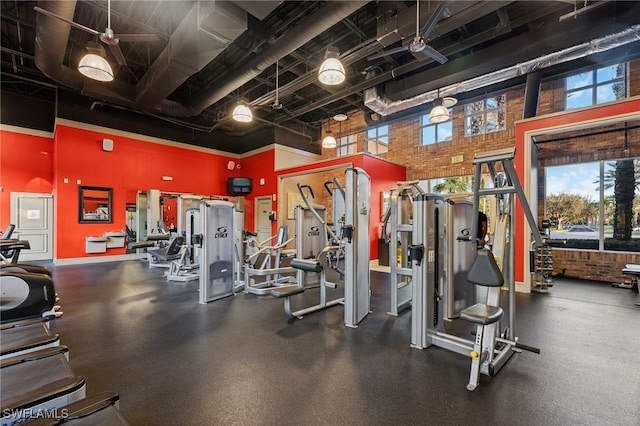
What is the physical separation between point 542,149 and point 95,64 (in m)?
9.08

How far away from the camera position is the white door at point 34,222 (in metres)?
7.97

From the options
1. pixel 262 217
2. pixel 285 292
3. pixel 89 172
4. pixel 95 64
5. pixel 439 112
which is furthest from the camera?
pixel 262 217

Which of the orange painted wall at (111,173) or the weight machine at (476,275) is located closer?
the weight machine at (476,275)

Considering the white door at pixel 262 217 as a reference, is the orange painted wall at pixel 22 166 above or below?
above

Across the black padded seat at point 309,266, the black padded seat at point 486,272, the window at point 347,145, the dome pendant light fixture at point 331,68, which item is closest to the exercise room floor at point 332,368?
the black padded seat at point 309,266

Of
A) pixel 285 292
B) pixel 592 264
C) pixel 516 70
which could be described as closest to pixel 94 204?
pixel 285 292

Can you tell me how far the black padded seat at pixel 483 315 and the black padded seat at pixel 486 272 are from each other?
25 cm

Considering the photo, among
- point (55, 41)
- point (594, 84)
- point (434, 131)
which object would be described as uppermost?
point (594, 84)

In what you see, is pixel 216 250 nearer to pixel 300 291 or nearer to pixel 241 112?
pixel 300 291

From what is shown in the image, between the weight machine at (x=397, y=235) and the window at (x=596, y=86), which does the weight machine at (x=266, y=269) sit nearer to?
the weight machine at (x=397, y=235)

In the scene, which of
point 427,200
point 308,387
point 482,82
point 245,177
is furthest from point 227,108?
point 308,387

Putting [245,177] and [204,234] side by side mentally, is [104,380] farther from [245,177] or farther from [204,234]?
[245,177]

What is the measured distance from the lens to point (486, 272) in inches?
87.4

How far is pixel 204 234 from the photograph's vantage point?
4445mm
